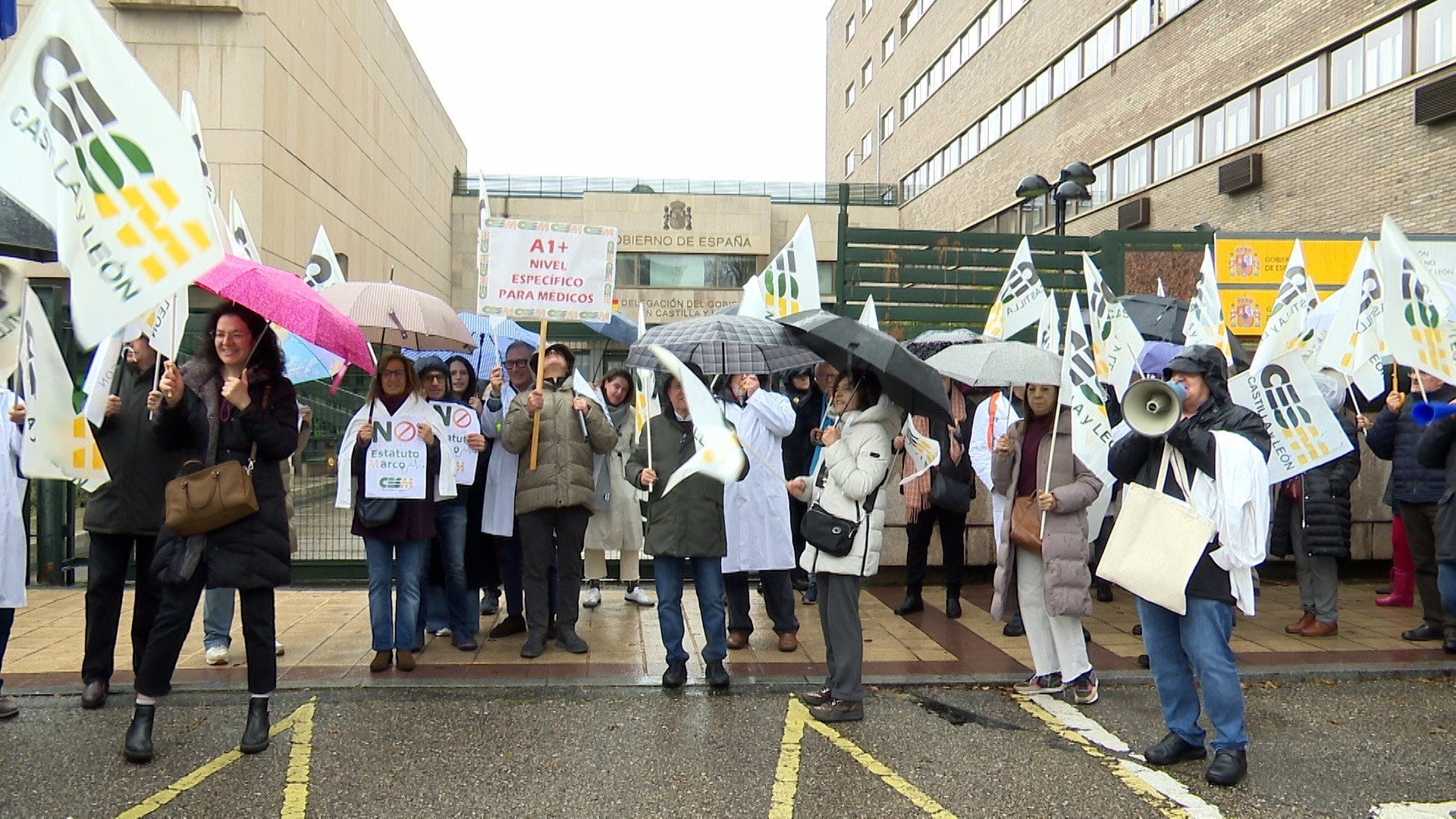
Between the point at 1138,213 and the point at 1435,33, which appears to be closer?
the point at 1435,33

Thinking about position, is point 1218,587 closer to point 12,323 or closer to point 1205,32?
point 12,323

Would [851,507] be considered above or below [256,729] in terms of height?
above

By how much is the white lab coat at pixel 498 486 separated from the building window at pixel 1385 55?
1672 centimetres

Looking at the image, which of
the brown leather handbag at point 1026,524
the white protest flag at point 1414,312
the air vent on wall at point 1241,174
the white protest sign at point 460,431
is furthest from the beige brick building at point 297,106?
the air vent on wall at point 1241,174

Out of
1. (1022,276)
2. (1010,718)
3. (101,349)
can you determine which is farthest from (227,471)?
(1022,276)

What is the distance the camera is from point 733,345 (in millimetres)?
6117

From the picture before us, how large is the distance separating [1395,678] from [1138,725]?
216 cm

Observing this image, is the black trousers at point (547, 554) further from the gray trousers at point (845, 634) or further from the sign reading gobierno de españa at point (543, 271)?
the gray trousers at point (845, 634)

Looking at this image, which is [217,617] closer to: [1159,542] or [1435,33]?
[1159,542]

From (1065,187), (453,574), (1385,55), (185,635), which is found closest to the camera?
(185,635)

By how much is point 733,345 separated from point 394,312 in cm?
209

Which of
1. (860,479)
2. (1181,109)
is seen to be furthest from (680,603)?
(1181,109)

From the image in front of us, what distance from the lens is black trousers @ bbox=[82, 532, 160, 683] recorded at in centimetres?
539

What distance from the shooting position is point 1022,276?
27.6ft
